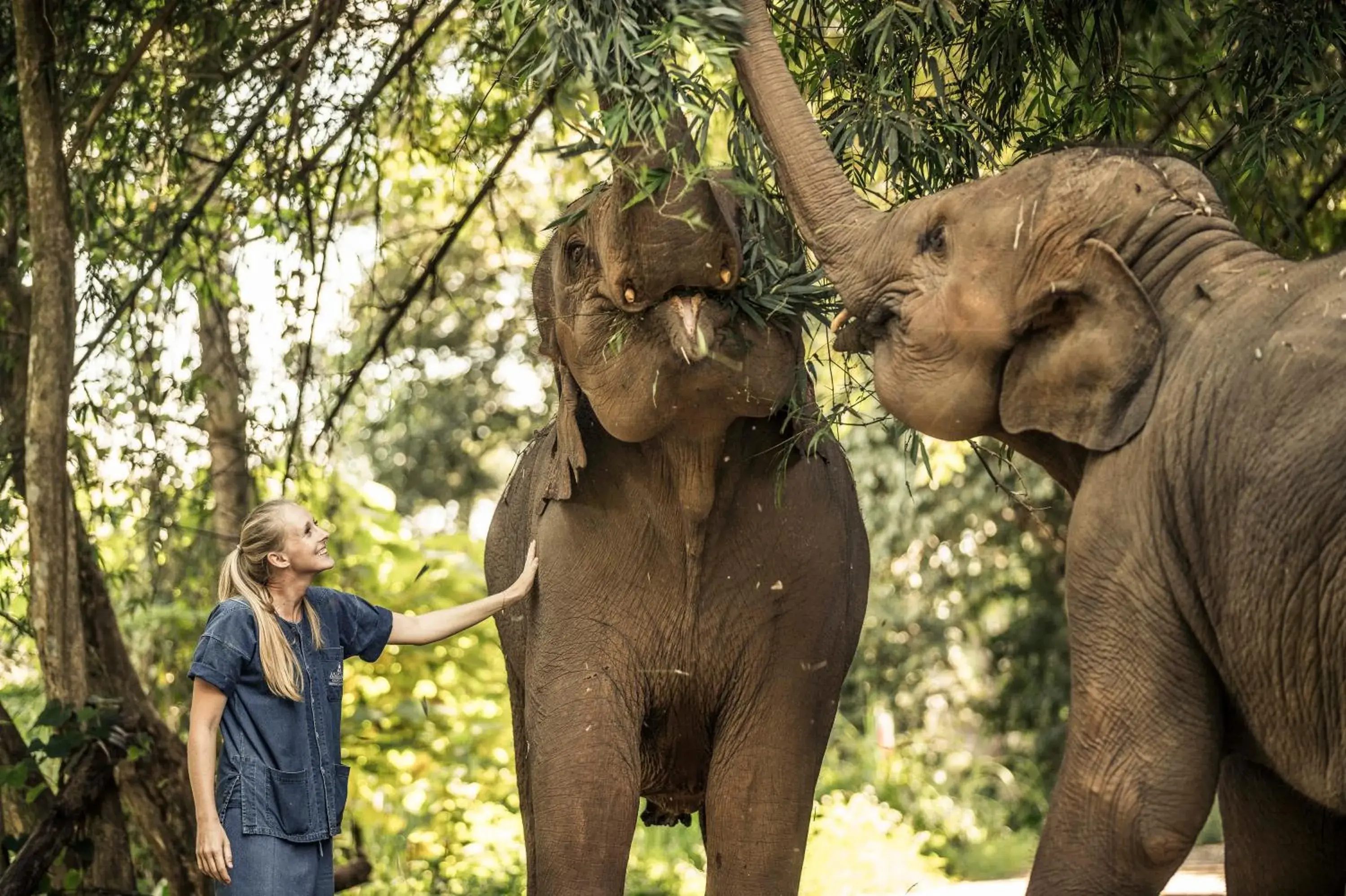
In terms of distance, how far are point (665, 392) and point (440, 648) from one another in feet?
17.8

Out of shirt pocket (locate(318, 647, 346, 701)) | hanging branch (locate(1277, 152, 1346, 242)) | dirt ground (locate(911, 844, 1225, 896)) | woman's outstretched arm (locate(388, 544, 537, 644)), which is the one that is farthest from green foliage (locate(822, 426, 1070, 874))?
shirt pocket (locate(318, 647, 346, 701))

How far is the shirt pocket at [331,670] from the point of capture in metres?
4.61

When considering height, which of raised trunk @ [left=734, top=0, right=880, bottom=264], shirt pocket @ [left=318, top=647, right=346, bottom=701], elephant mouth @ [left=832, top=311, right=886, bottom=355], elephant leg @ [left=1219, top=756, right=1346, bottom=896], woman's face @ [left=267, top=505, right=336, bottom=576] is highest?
raised trunk @ [left=734, top=0, right=880, bottom=264]

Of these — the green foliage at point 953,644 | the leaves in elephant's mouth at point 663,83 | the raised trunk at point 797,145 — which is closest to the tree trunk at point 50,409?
the leaves in elephant's mouth at point 663,83

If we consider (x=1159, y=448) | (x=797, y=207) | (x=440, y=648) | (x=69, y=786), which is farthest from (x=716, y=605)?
(x=440, y=648)

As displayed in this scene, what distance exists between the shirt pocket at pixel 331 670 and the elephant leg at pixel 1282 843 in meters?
2.14

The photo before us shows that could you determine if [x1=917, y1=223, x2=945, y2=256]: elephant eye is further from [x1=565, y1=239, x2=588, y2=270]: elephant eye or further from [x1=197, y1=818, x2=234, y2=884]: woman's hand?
[x1=197, y1=818, x2=234, y2=884]: woman's hand

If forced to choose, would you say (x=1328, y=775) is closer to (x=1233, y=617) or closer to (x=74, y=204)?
(x=1233, y=617)

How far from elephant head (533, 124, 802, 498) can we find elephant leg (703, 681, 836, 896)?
771 mm

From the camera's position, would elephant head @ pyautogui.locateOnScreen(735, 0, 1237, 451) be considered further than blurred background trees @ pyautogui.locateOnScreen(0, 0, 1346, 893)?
No

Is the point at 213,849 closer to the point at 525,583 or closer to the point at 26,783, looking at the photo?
the point at 525,583

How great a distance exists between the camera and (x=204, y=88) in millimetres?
6879

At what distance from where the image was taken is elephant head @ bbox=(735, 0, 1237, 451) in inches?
147

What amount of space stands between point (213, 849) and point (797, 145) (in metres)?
2.08
